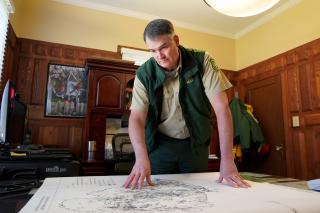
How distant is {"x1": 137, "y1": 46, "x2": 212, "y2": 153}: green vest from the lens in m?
1.09

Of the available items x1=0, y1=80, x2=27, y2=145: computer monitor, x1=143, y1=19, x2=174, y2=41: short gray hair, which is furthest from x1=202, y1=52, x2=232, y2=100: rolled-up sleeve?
x1=0, y1=80, x2=27, y2=145: computer monitor

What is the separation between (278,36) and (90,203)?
298 cm

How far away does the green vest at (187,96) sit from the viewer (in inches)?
42.8

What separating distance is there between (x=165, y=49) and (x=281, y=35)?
234 cm

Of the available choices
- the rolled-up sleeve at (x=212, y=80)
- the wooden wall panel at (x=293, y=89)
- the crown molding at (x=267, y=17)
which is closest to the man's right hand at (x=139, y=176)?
the rolled-up sleeve at (x=212, y=80)

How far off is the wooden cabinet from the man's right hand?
150cm

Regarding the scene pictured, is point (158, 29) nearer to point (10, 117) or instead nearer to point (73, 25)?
point (10, 117)

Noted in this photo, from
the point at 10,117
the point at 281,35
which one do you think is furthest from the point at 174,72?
the point at 281,35

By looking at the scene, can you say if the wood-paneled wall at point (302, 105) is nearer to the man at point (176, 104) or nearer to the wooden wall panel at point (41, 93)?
the man at point (176, 104)

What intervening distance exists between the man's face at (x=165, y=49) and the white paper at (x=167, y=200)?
1.82 ft

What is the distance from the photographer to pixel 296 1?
2656 millimetres

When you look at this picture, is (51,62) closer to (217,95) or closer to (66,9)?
(66,9)

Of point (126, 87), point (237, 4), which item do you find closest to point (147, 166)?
point (237, 4)

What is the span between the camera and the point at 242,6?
1.33 metres
